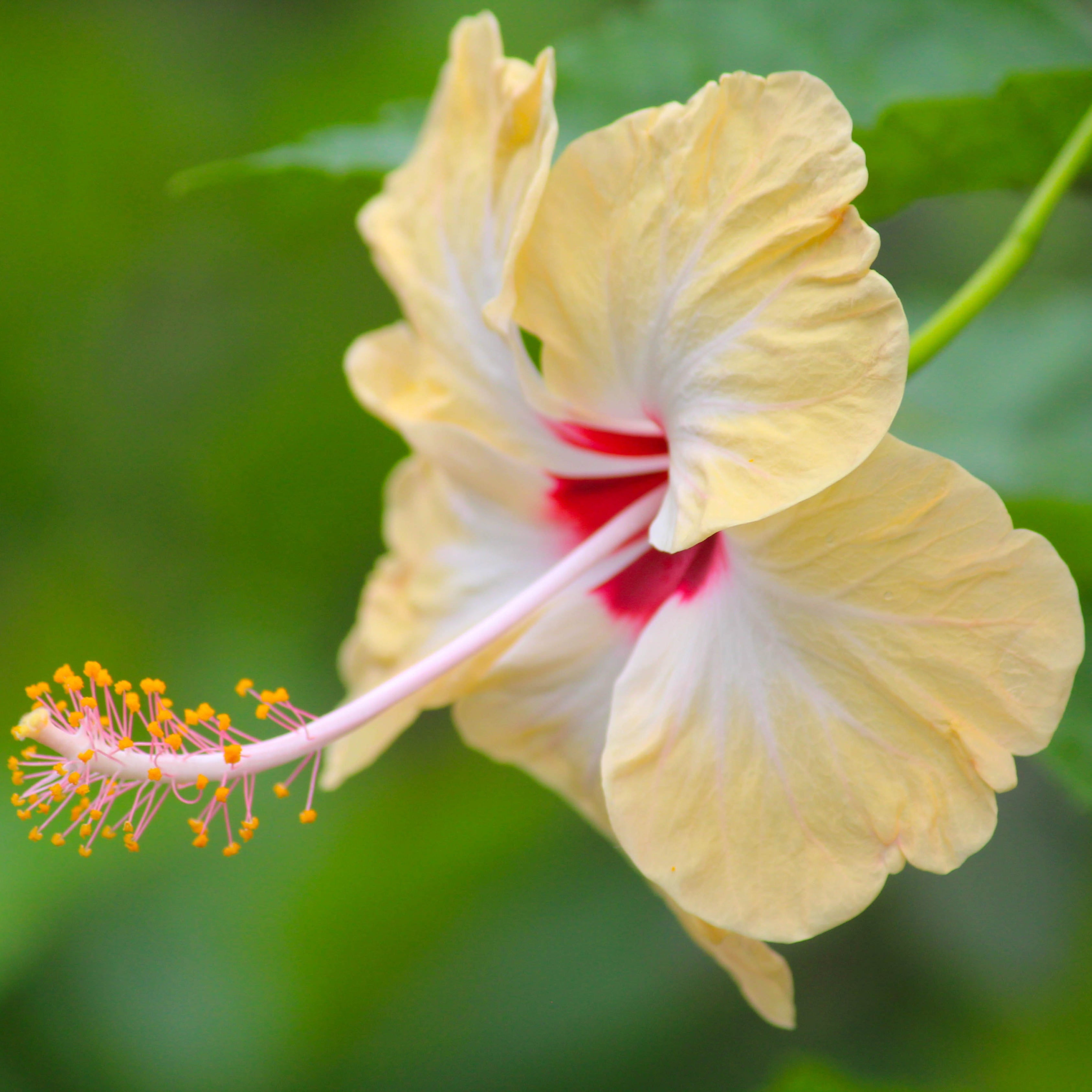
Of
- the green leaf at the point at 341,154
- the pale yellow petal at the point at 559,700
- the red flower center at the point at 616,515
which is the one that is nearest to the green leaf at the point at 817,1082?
the pale yellow petal at the point at 559,700

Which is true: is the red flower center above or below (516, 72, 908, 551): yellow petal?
below

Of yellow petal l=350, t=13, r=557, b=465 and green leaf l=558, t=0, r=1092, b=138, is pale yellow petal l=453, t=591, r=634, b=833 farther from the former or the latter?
green leaf l=558, t=0, r=1092, b=138

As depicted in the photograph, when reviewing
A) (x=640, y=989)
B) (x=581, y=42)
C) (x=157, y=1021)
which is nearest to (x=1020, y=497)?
(x=581, y=42)

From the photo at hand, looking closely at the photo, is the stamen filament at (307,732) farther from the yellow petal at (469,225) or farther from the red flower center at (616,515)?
the yellow petal at (469,225)

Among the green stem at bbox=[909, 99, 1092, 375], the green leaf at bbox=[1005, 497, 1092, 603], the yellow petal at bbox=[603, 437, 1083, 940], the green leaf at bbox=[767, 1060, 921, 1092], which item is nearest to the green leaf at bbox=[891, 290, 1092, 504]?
the green leaf at bbox=[1005, 497, 1092, 603]

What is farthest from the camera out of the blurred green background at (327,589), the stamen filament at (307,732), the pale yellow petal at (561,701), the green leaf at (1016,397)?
the blurred green background at (327,589)
